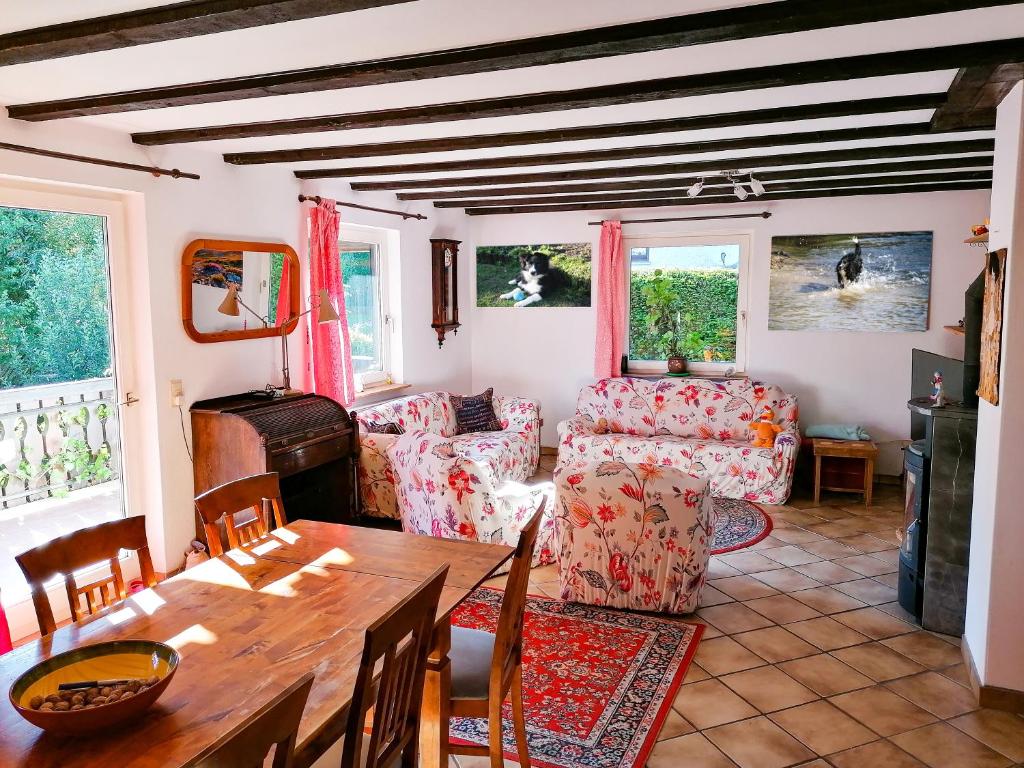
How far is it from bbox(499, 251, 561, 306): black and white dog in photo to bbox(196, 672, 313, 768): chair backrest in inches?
246

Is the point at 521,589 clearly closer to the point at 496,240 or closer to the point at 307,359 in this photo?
the point at 307,359

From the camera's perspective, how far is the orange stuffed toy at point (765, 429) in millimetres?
5805

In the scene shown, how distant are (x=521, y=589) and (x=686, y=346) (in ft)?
16.8

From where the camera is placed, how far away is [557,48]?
7.32 feet

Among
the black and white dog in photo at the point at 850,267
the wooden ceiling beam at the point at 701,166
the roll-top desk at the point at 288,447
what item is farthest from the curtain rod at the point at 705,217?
the roll-top desk at the point at 288,447

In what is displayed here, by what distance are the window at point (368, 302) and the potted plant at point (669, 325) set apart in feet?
8.11

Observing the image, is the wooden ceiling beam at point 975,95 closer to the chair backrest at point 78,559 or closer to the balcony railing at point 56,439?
the chair backrest at point 78,559

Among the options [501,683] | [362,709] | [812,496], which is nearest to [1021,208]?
[501,683]

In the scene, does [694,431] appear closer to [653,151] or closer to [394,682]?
[653,151]

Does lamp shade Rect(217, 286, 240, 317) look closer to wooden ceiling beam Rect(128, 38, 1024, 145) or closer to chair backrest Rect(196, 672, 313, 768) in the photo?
wooden ceiling beam Rect(128, 38, 1024, 145)

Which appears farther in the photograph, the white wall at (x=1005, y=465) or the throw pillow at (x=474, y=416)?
the throw pillow at (x=474, y=416)

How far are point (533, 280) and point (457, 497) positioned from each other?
3661 millimetres

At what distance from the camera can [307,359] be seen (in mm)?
5051

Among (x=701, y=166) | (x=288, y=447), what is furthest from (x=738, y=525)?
(x=288, y=447)
